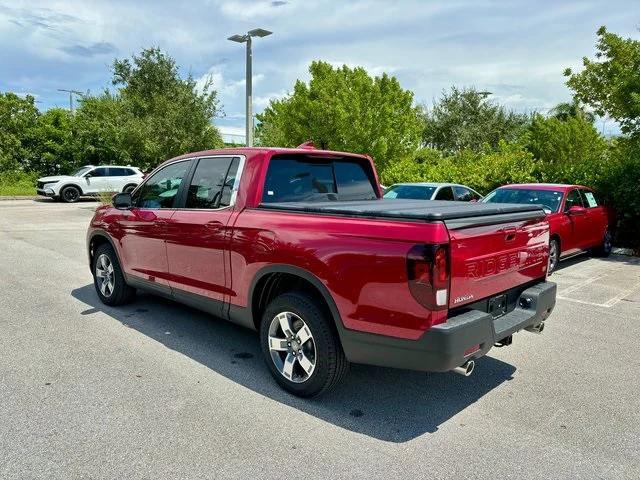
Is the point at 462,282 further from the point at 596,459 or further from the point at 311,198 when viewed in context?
the point at 311,198

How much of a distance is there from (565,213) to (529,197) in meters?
0.69

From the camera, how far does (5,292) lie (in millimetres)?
6621

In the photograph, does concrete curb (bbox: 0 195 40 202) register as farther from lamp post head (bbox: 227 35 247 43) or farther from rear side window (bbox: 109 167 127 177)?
lamp post head (bbox: 227 35 247 43)

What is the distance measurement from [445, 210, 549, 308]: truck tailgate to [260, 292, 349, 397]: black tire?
34.8 inches

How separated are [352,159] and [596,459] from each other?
3.17 m

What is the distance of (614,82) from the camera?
12.4 meters

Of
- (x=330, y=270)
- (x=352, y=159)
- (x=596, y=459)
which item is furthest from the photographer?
(x=352, y=159)

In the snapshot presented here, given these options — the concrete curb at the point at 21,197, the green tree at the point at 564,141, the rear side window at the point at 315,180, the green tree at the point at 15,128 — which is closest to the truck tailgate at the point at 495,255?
the rear side window at the point at 315,180

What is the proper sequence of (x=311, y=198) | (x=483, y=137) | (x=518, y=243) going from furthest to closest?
1. (x=483, y=137)
2. (x=311, y=198)
3. (x=518, y=243)

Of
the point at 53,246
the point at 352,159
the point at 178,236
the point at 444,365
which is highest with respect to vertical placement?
the point at 352,159

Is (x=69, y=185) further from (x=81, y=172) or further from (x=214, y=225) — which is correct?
(x=214, y=225)

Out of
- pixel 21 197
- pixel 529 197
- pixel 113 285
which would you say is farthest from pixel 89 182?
pixel 529 197

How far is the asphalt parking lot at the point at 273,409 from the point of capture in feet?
9.36

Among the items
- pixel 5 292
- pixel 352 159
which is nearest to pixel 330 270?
pixel 352 159
